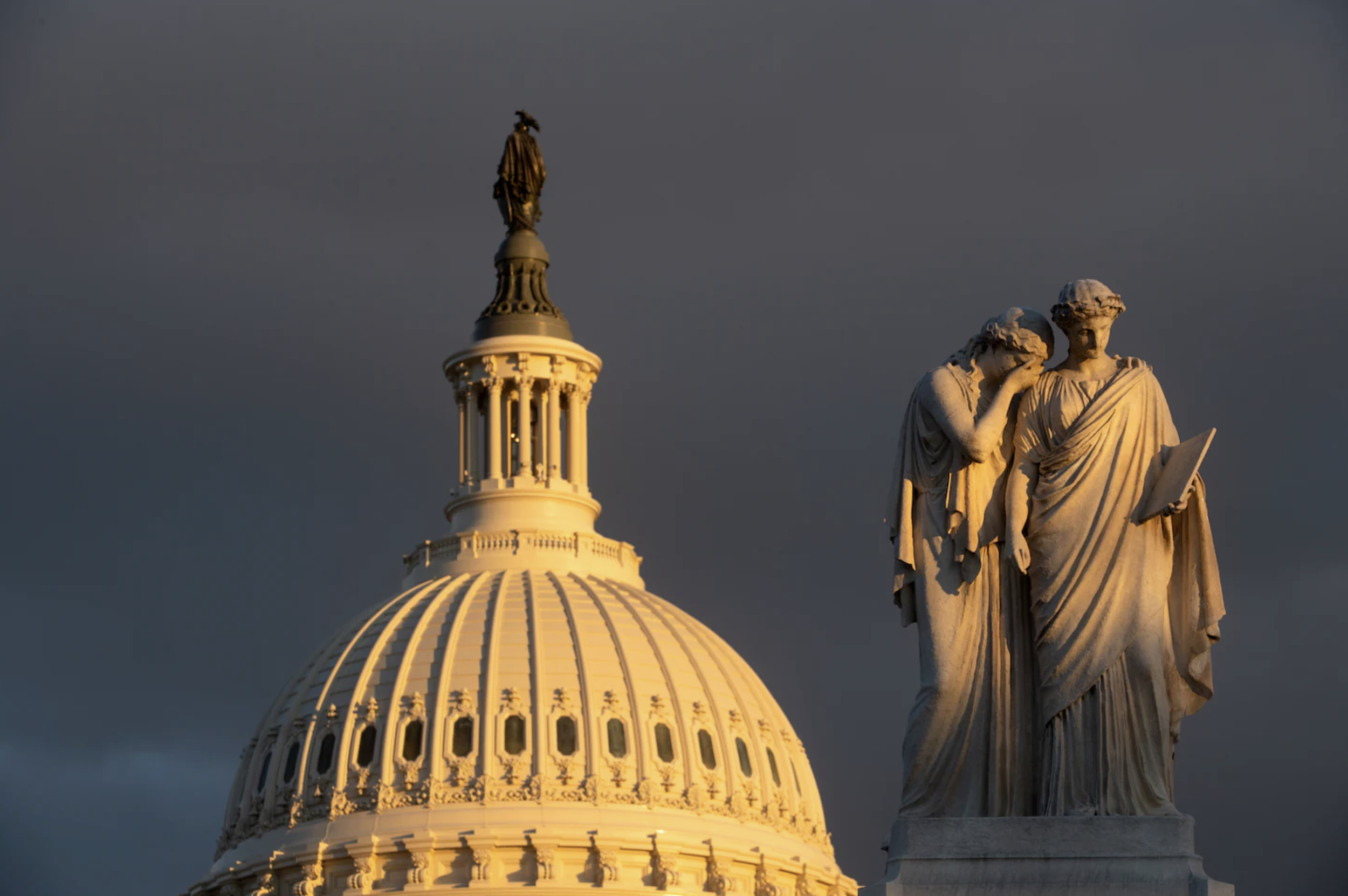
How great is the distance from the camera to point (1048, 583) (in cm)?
2570

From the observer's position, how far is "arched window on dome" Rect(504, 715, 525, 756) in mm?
165125

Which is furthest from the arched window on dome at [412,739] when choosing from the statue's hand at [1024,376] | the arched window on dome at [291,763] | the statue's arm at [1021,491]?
the statue's arm at [1021,491]

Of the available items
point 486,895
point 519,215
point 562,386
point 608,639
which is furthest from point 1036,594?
point 519,215

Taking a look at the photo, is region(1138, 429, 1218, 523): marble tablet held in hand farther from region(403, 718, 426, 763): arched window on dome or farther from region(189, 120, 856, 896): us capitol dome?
region(403, 718, 426, 763): arched window on dome

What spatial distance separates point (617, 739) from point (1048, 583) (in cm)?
14138

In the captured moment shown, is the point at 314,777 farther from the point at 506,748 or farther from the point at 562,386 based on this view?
the point at 562,386

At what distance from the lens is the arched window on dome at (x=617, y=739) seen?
16612cm

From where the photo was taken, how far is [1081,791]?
25453mm

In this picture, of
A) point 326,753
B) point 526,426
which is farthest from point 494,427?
point 326,753

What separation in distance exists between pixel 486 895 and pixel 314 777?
13159 millimetres

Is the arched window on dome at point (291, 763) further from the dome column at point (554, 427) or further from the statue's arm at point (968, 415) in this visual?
the statue's arm at point (968, 415)

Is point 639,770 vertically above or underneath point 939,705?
above

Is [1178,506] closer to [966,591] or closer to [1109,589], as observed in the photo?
[1109,589]

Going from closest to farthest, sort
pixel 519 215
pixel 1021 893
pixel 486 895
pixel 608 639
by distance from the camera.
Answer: pixel 1021 893 < pixel 486 895 < pixel 608 639 < pixel 519 215
